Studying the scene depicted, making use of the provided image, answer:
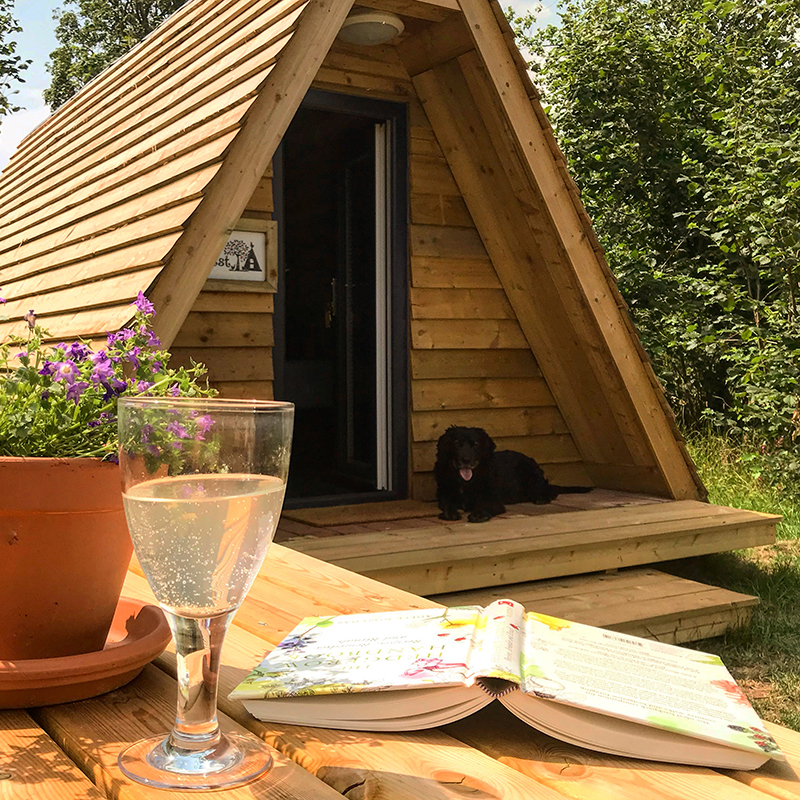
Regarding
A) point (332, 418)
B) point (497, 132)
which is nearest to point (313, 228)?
point (332, 418)

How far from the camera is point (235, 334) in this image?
198 inches

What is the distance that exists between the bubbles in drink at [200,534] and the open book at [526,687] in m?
0.22

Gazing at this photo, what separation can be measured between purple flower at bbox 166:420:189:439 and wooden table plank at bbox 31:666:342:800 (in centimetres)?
32

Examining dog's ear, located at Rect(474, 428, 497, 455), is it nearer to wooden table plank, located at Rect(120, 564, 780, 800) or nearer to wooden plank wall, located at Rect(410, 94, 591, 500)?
wooden plank wall, located at Rect(410, 94, 591, 500)

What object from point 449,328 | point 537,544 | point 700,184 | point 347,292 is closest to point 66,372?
point 537,544

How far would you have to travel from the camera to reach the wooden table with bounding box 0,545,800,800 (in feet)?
2.56

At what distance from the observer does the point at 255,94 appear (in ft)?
11.7

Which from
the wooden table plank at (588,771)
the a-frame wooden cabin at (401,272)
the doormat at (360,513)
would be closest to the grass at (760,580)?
the a-frame wooden cabin at (401,272)

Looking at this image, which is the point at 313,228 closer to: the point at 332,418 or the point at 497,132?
the point at 332,418

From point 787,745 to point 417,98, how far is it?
5.23m

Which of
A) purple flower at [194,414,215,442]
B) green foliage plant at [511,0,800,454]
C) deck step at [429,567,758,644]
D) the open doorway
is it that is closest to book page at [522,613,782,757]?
purple flower at [194,414,215,442]

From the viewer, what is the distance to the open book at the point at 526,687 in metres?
Answer: 0.85

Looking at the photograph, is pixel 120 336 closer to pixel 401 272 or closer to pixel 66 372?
pixel 66 372

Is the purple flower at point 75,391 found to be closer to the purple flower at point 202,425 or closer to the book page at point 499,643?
the purple flower at point 202,425
